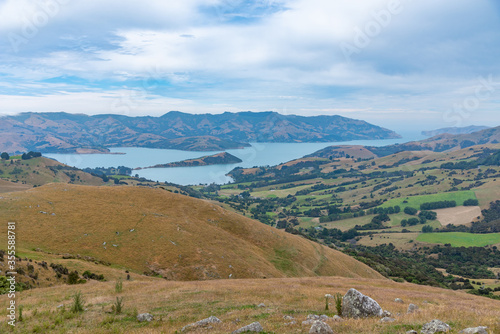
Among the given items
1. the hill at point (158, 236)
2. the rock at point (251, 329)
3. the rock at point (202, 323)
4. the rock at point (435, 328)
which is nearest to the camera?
the rock at point (435, 328)

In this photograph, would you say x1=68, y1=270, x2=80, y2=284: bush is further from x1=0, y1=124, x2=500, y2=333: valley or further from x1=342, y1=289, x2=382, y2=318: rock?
x1=342, y1=289, x2=382, y2=318: rock

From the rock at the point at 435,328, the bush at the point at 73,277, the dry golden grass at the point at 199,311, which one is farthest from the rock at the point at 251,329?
the bush at the point at 73,277

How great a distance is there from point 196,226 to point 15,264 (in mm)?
28692

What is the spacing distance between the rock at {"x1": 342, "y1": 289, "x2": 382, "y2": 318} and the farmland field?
186 m

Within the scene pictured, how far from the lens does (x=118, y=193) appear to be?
200 ft

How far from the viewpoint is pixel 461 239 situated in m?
171

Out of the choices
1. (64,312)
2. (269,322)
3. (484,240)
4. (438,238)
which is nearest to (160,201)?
(64,312)

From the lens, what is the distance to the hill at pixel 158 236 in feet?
136

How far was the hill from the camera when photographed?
41.3m

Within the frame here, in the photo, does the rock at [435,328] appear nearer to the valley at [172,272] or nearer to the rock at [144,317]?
the valley at [172,272]

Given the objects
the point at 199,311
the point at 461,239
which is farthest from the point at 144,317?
the point at 461,239

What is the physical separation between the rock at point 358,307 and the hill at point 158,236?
2756cm

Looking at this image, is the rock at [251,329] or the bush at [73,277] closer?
the rock at [251,329]

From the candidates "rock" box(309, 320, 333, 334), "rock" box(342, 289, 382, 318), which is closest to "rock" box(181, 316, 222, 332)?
"rock" box(309, 320, 333, 334)
